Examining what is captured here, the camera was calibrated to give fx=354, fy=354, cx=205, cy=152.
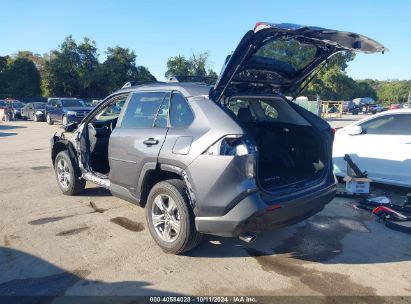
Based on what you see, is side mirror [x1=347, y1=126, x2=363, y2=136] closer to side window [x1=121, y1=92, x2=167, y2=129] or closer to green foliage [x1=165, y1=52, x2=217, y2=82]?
side window [x1=121, y1=92, x2=167, y2=129]

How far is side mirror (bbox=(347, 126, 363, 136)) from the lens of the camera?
6.77 metres

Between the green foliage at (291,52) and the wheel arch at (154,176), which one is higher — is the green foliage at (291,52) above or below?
above

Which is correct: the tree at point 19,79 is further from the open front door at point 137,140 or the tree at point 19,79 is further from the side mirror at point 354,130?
the open front door at point 137,140

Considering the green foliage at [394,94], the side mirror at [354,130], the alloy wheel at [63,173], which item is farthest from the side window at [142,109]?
the green foliage at [394,94]

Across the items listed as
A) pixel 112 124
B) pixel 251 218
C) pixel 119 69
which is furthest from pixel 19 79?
pixel 251 218

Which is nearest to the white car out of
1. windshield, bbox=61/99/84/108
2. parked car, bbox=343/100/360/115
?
windshield, bbox=61/99/84/108

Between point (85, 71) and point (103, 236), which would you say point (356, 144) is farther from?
point (85, 71)

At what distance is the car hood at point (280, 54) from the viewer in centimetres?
349

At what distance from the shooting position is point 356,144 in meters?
6.81

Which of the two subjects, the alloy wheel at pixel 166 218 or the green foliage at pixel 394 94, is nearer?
the alloy wheel at pixel 166 218

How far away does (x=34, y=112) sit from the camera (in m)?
28.0

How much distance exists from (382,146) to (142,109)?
4.50 metres

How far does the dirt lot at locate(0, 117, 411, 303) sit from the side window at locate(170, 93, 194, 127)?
56.7 inches

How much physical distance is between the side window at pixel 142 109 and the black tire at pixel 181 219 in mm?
835
